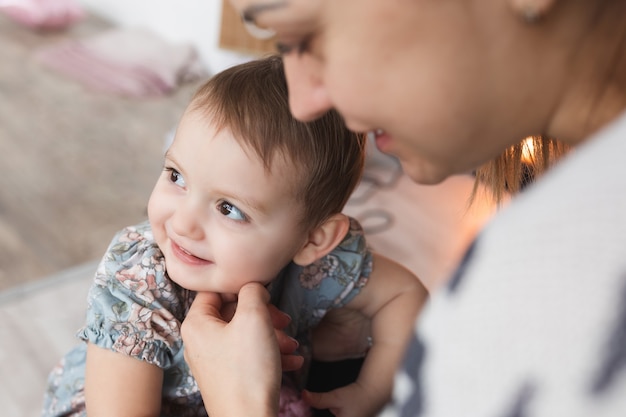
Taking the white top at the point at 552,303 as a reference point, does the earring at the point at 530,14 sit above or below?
above

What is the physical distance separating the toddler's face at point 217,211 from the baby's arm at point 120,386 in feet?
0.37

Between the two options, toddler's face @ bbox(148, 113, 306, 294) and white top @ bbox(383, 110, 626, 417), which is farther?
toddler's face @ bbox(148, 113, 306, 294)

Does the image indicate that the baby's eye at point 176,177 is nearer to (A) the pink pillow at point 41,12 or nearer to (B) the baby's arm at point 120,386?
(B) the baby's arm at point 120,386

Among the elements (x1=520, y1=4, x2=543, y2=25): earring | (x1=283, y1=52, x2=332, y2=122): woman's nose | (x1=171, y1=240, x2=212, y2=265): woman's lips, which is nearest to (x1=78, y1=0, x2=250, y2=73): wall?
(x1=171, y1=240, x2=212, y2=265): woman's lips

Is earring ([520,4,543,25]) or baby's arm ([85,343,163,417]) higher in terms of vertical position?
earring ([520,4,543,25])

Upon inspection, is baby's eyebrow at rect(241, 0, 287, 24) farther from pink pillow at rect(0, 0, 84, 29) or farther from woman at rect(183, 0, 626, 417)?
pink pillow at rect(0, 0, 84, 29)

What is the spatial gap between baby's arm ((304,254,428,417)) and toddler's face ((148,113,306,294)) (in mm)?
198

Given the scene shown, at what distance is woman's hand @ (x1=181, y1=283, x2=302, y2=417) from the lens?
27.8 inches

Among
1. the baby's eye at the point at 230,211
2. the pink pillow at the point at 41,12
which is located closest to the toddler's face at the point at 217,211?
the baby's eye at the point at 230,211

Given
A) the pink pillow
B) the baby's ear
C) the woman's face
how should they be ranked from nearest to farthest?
1. the woman's face
2. the baby's ear
3. the pink pillow

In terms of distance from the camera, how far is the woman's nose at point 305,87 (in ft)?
1.72

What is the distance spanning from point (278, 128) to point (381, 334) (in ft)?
1.18

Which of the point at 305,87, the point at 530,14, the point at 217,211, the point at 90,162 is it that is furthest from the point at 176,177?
the point at 90,162

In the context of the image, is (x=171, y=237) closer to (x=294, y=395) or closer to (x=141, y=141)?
(x=294, y=395)
